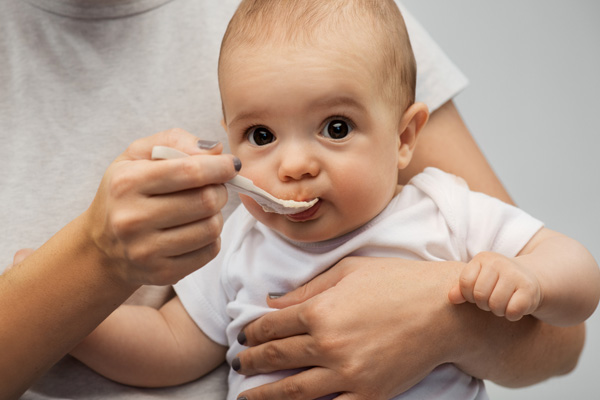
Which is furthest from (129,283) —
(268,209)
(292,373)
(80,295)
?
(292,373)

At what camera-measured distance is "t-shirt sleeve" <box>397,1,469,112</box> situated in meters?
1.50

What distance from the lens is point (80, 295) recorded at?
1.07 m

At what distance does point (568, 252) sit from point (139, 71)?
907 mm

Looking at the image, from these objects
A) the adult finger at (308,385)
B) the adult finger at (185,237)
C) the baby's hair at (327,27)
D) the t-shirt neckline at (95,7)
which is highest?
the t-shirt neckline at (95,7)

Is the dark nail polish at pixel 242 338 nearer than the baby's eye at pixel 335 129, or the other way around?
the baby's eye at pixel 335 129

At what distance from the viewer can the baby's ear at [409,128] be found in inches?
49.4

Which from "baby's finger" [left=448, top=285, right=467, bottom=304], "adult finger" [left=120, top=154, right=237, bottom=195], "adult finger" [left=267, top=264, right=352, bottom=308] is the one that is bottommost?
"baby's finger" [left=448, top=285, right=467, bottom=304]

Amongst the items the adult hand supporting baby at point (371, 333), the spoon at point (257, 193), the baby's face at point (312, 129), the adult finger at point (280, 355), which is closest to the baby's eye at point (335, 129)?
the baby's face at point (312, 129)

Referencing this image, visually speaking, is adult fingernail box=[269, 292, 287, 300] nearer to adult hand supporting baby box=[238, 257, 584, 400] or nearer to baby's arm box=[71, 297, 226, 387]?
adult hand supporting baby box=[238, 257, 584, 400]

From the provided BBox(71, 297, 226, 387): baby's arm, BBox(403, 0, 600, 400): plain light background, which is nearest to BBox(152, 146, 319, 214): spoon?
BBox(71, 297, 226, 387): baby's arm

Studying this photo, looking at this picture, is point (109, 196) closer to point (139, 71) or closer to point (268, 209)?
point (268, 209)

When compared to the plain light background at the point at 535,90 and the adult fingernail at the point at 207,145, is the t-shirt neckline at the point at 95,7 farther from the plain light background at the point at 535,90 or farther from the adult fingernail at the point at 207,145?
the plain light background at the point at 535,90

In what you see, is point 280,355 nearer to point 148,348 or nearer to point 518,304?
point 148,348

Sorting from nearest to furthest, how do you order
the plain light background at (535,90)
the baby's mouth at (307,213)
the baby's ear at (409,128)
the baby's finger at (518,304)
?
the baby's finger at (518,304), the baby's mouth at (307,213), the baby's ear at (409,128), the plain light background at (535,90)
